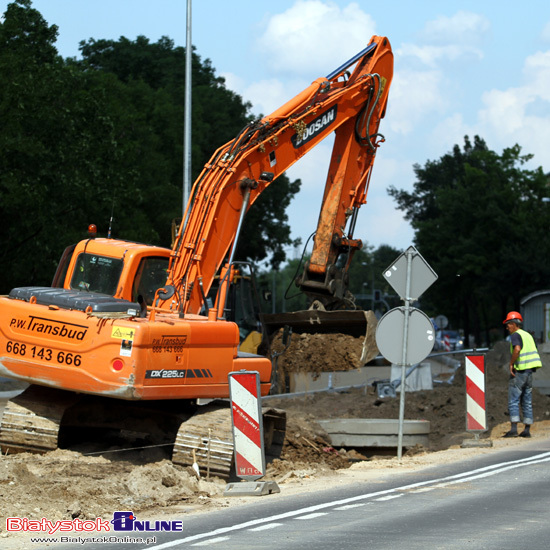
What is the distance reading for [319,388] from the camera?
26688 mm

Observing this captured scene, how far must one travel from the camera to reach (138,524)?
9188 mm

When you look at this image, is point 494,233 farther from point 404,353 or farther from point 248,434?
point 248,434

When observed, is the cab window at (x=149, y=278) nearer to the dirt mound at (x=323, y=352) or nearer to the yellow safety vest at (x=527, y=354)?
the dirt mound at (x=323, y=352)

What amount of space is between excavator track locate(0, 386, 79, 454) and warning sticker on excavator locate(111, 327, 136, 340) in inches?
61.9

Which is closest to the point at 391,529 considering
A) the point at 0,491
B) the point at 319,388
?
the point at 0,491

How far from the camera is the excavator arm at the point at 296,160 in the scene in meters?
14.1

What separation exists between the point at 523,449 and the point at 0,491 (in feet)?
26.8

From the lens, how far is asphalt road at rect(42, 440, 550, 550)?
813 centimetres

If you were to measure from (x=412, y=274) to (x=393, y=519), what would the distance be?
21.0 ft

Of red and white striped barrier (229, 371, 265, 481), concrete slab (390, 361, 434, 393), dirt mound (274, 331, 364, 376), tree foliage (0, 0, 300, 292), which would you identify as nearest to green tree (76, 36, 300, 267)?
tree foliage (0, 0, 300, 292)

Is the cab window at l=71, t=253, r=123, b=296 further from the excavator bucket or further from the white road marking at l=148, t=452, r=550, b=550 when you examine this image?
the white road marking at l=148, t=452, r=550, b=550

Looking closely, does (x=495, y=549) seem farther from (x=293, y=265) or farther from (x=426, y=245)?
(x=293, y=265)
